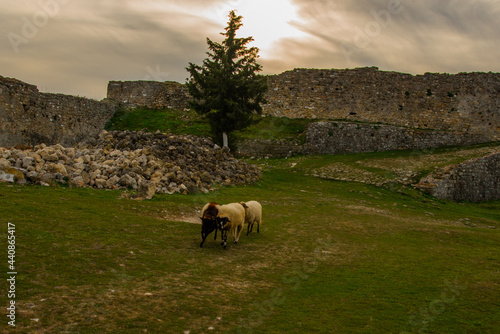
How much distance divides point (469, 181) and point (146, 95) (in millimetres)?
32034

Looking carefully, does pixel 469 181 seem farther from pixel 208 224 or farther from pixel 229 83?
pixel 208 224

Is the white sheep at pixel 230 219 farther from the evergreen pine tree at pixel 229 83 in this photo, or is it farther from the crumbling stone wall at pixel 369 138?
the crumbling stone wall at pixel 369 138

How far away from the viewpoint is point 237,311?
20.6 ft

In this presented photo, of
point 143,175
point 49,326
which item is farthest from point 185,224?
point 49,326

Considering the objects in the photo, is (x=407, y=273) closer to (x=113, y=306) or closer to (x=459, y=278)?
(x=459, y=278)

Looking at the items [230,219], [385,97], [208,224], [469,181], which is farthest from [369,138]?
[208,224]

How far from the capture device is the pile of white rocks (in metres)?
A: 14.1

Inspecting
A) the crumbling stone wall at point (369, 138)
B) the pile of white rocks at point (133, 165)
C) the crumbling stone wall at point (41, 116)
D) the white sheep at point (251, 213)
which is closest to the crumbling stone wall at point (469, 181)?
the crumbling stone wall at point (369, 138)

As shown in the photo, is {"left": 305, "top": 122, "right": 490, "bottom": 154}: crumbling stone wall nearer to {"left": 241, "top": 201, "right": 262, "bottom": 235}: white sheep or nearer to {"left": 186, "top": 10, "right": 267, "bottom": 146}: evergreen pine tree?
{"left": 186, "top": 10, "right": 267, "bottom": 146}: evergreen pine tree

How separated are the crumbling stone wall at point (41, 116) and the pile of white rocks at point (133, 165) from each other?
5.55 m

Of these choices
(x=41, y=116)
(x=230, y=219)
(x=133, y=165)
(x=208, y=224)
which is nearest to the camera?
(x=208, y=224)

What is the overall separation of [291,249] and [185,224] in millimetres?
3401

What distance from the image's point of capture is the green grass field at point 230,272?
577 cm

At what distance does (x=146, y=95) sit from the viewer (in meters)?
41.8
